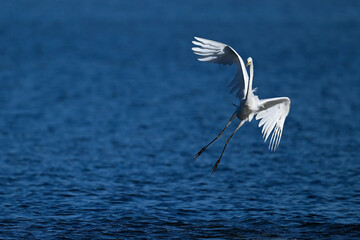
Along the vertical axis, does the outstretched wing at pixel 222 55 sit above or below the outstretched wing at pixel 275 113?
above

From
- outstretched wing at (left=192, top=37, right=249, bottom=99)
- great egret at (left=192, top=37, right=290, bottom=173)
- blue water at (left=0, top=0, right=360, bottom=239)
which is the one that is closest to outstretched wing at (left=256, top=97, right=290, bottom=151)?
great egret at (left=192, top=37, right=290, bottom=173)

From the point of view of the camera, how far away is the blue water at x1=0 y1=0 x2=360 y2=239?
39.6ft

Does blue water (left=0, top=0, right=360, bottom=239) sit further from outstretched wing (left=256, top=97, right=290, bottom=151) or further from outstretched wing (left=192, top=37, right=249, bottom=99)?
outstretched wing (left=192, top=37, right=249, bottom=99)

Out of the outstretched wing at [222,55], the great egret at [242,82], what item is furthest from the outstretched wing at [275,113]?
the outstretched wing at [222,55]

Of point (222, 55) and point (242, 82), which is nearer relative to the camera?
point (222, 55)

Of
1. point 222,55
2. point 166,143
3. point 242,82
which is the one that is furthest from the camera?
point 166,143

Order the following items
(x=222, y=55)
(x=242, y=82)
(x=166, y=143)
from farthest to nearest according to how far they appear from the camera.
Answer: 1. (x=166, y=143)
2. (x=242, y=82)
3. (x=222, y=55)

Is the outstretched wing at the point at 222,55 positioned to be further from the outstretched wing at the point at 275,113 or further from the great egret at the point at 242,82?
the outstretched wing at the point at 275,113

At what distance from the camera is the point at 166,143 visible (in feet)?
59.0

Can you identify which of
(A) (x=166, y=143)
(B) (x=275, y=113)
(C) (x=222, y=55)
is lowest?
(A) (x=166, y=143)

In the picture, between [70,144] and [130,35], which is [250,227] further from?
[130,35]

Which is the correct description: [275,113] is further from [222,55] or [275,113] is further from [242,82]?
[222,55]

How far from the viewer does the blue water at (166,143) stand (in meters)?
12.1

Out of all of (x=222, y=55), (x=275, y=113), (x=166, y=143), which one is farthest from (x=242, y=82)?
(x=166, y=143)
